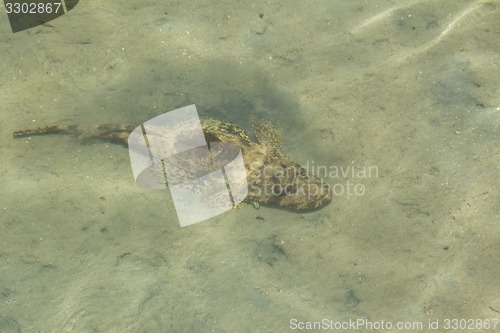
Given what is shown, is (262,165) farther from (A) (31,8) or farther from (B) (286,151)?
(A) (31,8)

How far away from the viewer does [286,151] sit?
485 cm

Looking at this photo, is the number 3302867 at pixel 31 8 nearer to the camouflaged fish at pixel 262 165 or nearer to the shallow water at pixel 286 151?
the shallow water at pixel 286 151

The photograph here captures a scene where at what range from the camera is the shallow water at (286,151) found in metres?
4.41

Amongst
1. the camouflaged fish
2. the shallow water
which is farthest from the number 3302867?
the camouflaged fish

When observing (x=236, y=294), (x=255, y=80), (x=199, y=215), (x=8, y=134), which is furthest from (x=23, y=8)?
(x=236, y=294)

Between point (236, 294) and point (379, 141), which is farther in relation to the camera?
point (379, 141)

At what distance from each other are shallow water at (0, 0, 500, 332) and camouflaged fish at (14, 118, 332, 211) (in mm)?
117

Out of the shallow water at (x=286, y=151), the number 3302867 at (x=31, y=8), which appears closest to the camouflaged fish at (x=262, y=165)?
the shallow water at (x=286, y=151)

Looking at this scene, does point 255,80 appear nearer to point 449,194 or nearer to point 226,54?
point 226,54

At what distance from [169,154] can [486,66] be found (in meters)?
3.96

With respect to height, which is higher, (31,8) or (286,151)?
(31,8)

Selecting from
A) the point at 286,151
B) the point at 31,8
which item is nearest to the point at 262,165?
the point at 286,151

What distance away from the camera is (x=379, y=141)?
480 centimetres

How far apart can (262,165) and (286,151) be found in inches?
14.4
